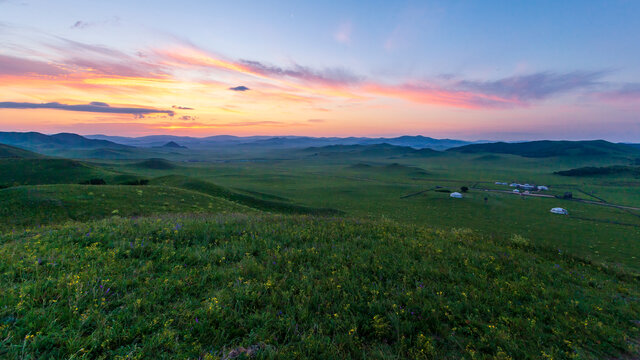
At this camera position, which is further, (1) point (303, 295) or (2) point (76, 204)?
(2) point (76, 204)

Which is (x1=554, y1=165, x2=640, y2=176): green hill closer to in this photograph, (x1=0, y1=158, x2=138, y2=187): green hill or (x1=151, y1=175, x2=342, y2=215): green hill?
(x1=151, y1=175, x2=342, y2=215): green hill

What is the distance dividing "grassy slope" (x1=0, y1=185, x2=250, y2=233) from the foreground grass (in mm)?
12425

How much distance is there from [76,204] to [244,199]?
82.5 feet

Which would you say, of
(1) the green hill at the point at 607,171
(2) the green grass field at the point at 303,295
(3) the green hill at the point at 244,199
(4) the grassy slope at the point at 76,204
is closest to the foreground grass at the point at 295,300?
(2) the green grass field at the point at 303,295

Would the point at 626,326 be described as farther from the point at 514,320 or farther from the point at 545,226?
the point at 545,226

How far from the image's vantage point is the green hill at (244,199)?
135ft

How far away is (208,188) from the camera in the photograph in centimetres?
4712

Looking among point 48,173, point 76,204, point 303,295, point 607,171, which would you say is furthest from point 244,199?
point 607,171

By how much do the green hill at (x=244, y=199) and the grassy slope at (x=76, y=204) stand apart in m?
13.0

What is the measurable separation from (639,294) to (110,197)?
115 ft

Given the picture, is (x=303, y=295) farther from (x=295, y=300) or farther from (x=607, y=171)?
(x=607, y=171)

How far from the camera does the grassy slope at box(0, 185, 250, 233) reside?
1706cm

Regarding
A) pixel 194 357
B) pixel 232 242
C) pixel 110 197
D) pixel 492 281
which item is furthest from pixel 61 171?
pixel 492 281

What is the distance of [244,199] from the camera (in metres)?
44.4
